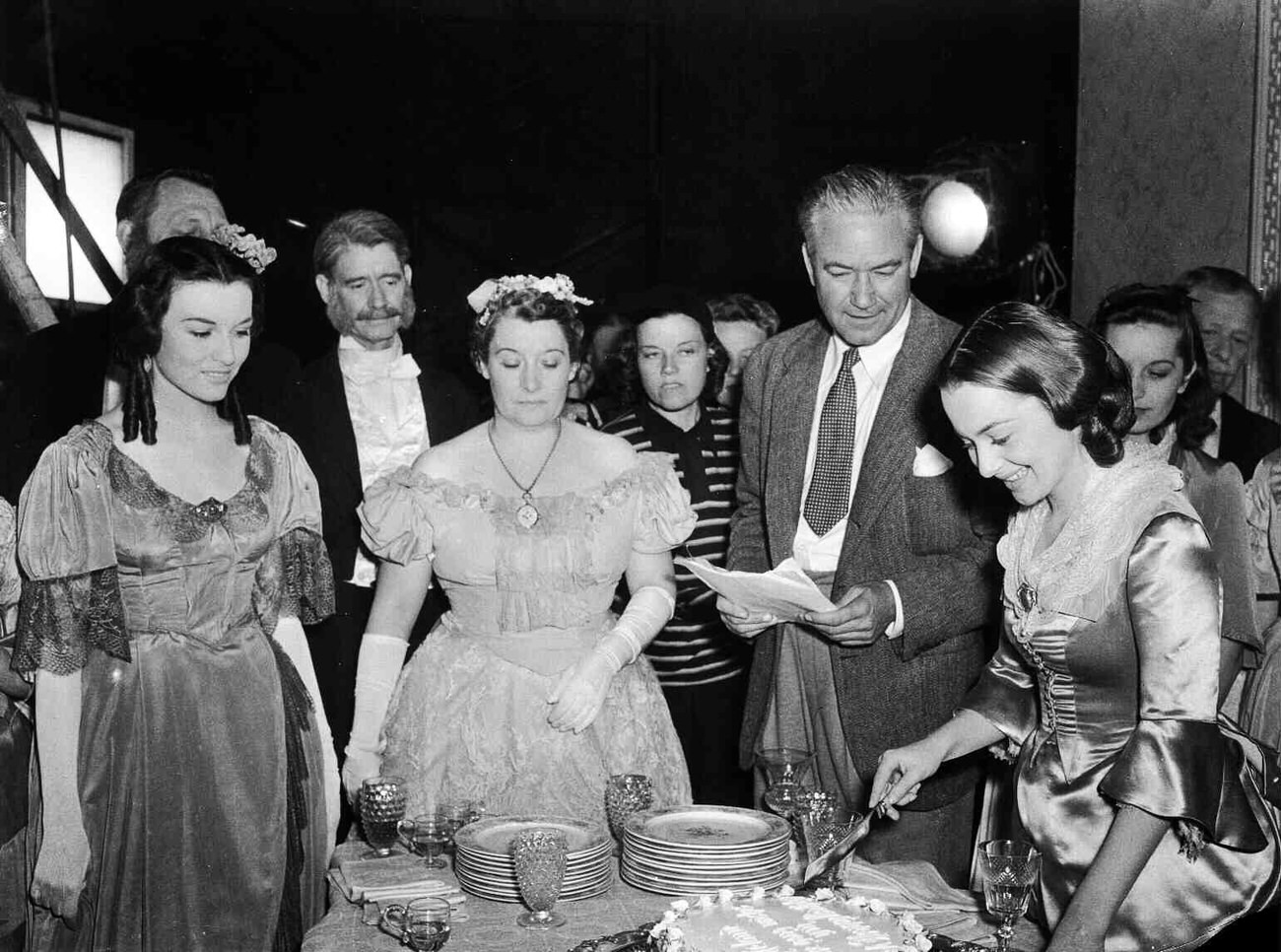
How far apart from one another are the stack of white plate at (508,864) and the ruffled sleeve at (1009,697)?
2.34 feet

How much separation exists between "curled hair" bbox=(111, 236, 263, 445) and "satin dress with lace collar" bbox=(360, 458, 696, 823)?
0.54m

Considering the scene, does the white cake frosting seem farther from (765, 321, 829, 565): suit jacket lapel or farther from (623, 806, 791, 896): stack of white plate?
(765, 321, 829, 565): suit jacket lapel

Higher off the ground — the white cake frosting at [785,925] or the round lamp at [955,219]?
the round lamp at [955,219]

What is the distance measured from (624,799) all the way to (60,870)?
1.18 meters

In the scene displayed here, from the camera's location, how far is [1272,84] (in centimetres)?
424

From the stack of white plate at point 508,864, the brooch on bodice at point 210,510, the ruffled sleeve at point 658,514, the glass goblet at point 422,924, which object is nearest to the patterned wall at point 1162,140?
the ruffled sleeve at point 658,514

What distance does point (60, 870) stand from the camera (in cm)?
251

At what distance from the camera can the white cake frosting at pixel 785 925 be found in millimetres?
1746

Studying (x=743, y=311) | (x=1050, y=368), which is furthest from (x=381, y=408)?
(x=1050, y=368)

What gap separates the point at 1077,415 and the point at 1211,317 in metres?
2.30

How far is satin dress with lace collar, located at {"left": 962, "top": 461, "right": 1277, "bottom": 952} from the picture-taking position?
1811 mm

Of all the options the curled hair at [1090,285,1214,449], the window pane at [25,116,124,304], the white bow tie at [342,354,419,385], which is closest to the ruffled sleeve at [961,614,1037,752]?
the curled hair at [1090,285,1214,449]

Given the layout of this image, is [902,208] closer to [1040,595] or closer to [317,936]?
[1040,595]

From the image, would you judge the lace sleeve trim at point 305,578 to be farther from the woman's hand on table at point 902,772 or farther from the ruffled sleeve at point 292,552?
the woman's hand on table at point 902,772
